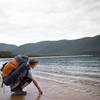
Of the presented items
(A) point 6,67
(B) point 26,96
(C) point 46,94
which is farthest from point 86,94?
(A) point 6,67

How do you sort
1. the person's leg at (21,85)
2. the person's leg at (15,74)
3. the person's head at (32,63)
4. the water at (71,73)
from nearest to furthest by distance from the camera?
the person's leg at (15,74)
the person's head at (32,63)
the person's leg at (21,85)
the water at (71,73)

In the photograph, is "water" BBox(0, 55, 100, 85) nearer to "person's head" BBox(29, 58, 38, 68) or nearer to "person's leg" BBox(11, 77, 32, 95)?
"person's leg" BBox(11, 77, 32, 95)

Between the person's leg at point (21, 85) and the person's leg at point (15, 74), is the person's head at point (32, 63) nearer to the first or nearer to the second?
the person's leg at point (15, 74)

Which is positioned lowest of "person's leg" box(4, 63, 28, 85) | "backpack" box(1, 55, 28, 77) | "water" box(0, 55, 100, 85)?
"water" box(0, 55, 100, 85)

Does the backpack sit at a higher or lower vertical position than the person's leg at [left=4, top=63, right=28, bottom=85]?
higher

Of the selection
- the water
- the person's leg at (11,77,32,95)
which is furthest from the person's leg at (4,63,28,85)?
the water

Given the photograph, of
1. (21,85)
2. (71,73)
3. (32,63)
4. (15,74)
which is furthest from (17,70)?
(71,73)

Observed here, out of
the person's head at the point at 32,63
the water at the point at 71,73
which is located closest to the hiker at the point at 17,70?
the person's head at the point at 32,63

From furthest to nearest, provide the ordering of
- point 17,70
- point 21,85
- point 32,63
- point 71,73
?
point 71,73
point 21,85
point 32,63
point 17,70

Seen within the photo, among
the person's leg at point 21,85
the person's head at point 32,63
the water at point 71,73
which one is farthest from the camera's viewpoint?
the water at point 71,73

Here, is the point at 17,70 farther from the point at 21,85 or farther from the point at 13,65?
the point at 21,85

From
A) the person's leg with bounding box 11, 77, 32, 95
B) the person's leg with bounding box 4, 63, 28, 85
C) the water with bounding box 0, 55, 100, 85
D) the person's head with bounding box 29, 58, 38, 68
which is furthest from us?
the water with bounding box 0, 55, 100, 85

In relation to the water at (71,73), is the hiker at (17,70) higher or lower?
higher

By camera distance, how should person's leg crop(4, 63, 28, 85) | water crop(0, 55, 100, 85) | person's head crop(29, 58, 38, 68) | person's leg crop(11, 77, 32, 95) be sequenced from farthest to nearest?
water crop(0, 55, 100, 85) < person's leg crop(11, 77, 32, 95) < person's head crop(29, 58, 38, 68) < person's leg crop(4, 63, 28, 85)
